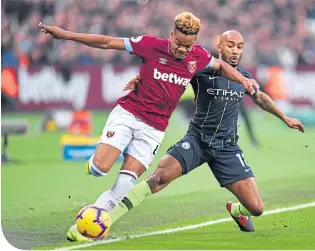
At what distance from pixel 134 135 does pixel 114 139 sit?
0.85 ft

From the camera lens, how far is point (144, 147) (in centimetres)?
906

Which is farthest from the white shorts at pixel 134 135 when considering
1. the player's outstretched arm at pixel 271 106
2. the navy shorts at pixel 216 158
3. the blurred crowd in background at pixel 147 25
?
the blurred crowd in background at pixel 147 25

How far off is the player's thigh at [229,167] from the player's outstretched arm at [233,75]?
0.82m

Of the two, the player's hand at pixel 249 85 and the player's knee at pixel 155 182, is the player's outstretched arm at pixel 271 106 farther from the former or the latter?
the player's knee at pixel 155 182

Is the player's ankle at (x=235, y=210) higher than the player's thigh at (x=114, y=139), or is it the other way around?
the player's thigh at (x=114, y=139)

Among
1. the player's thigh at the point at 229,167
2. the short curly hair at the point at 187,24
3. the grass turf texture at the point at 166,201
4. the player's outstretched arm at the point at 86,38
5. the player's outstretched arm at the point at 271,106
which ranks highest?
the short curly hair at the point at 187,24

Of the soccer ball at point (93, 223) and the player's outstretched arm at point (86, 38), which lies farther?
the player's outstretched arm at point (86, 38)

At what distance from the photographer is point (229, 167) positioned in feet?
31.7

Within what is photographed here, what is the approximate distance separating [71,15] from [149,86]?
20190 mm

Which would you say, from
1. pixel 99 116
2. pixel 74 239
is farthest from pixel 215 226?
pixel 99 116

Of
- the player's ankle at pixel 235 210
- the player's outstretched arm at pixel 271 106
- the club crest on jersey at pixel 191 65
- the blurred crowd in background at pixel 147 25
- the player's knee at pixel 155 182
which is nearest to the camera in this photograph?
the club crest on jersey at pixel 191 65

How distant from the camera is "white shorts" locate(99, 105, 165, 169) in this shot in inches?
354

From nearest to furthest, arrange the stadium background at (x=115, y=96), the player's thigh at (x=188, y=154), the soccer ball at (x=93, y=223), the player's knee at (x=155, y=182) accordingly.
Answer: the soccer ball at (x=93, y=223) → the player's knee at (x=155, y=182) → the player's thigh at (x=188, y=154) → the stadium background at (x=115, y=96)

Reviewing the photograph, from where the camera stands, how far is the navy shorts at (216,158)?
377 inches
